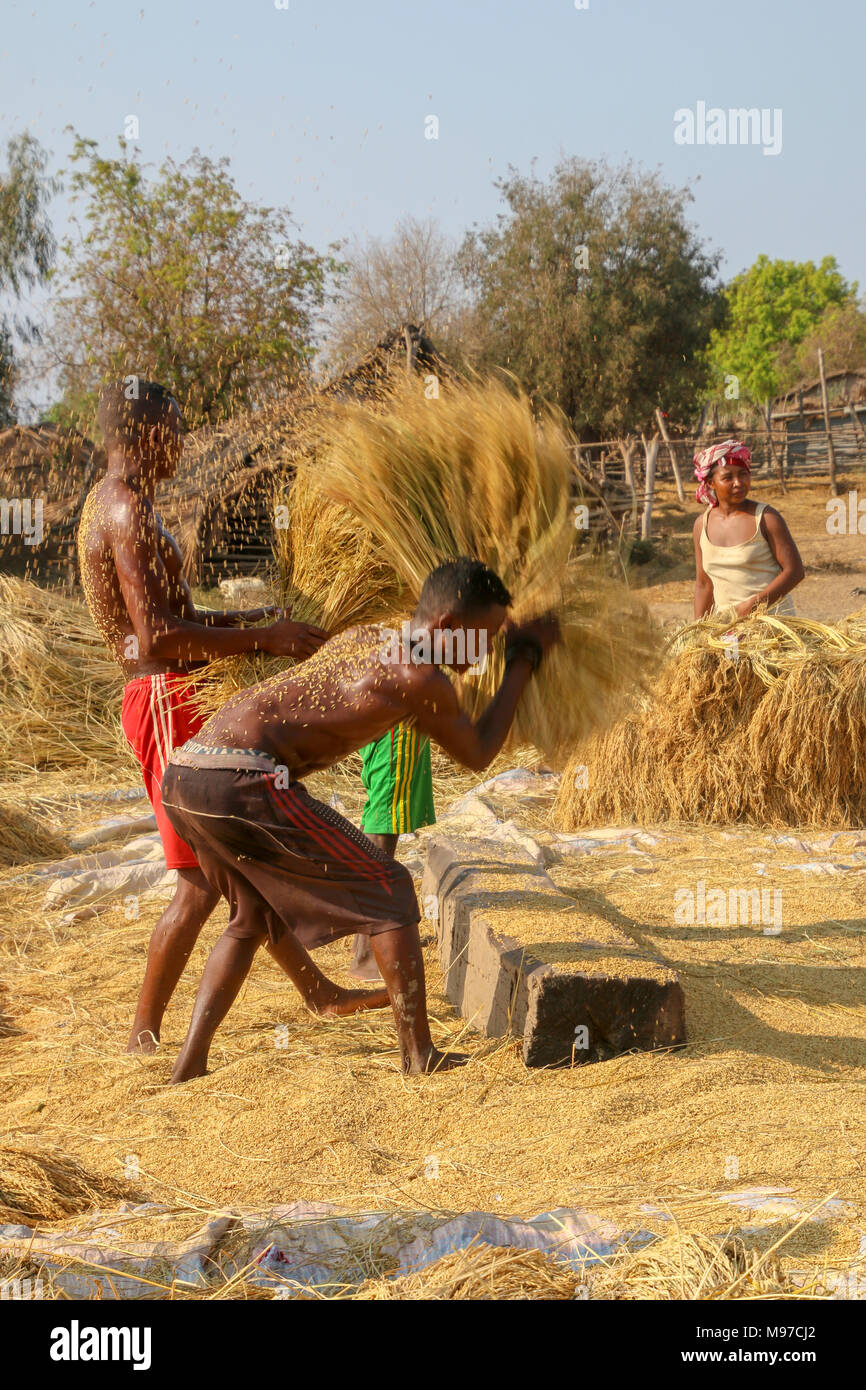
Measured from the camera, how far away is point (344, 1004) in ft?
11.0

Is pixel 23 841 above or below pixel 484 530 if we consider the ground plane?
below

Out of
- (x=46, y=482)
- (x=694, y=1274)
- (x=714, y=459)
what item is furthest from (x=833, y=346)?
(x=694, y=1274)

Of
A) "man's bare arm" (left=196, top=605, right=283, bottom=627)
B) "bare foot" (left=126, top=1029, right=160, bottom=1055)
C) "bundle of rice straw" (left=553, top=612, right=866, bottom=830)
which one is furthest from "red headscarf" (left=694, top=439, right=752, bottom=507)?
"bare foot" (left=126, top=1029, right=160, bottom=1055)

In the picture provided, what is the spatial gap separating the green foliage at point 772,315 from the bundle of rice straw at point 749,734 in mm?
45720

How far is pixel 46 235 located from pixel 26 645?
640 inches

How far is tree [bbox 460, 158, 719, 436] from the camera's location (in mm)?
23312

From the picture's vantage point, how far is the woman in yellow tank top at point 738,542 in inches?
213

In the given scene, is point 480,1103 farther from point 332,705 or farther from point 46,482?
point 46,482

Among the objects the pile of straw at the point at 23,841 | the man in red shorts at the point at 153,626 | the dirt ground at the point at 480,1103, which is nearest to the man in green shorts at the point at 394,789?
the dirt ground at the point at 480,1103

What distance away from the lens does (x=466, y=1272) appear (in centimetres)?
176

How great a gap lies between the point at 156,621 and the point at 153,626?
1 centimetres

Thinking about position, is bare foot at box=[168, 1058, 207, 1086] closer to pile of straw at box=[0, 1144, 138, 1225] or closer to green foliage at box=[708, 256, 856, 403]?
pile of straw at box=[0, 1144, 138, 1225]
